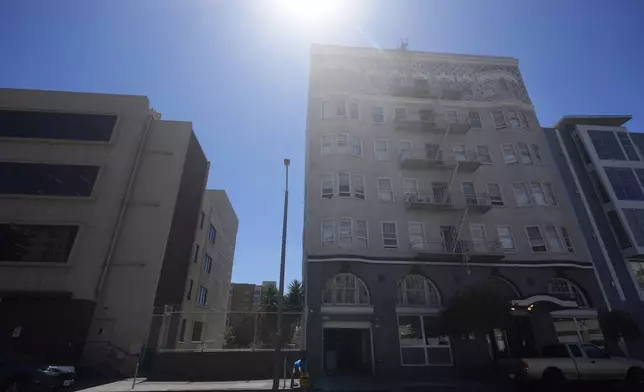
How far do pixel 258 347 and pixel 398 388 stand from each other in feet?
28.3

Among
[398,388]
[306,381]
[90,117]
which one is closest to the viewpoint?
[306,381]

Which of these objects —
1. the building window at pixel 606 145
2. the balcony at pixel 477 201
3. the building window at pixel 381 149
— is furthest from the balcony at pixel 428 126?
the building window at pixel 606 145

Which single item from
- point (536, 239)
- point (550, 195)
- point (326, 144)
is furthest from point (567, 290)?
point (326, 144)

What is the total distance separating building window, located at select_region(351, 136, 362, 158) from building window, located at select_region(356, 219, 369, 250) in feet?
19.1

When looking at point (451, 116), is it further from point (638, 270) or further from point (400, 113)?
point (638, 270)

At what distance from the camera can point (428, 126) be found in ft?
88.3

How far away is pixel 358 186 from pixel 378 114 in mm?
8016

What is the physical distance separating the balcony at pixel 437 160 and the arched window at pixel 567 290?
10071 mm

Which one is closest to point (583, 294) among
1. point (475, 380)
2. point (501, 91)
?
point (475, 380)

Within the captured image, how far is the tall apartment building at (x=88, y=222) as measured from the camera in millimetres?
20781

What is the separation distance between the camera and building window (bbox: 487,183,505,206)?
81.5 feet

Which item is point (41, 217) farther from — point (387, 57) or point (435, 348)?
point (387, 57)

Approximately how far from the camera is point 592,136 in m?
28.9

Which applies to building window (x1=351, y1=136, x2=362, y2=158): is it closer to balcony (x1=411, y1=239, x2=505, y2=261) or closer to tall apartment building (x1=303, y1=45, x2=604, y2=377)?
tall apartment building (x1=303, y1=45, x2=604, y2=377)
